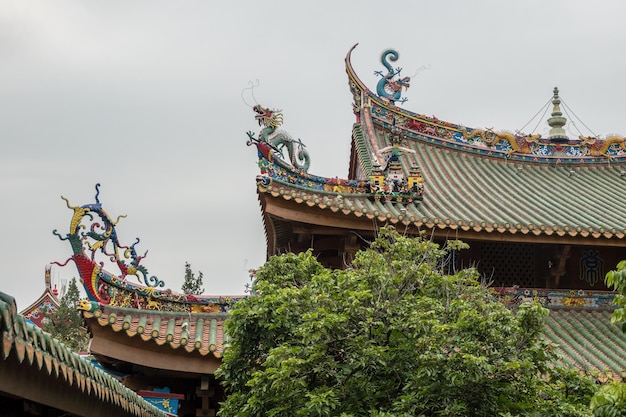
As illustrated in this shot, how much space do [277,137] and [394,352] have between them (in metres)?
6.67

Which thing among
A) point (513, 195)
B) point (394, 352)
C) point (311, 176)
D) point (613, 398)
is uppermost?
point (513, 195)

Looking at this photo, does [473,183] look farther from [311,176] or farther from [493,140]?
[311,176]

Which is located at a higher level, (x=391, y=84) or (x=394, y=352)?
(x=391, y=84)

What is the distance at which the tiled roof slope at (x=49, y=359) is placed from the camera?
5.00 meters

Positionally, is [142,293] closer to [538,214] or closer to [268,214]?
[268,214]

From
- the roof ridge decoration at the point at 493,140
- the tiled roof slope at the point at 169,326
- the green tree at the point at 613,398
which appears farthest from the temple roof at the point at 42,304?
the green tree at the point at 613,398

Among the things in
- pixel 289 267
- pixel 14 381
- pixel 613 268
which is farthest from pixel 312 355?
pixel 613 268

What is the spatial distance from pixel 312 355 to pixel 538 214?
8304 mm

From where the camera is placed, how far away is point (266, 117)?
15836 millimetres

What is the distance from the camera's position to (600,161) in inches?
795

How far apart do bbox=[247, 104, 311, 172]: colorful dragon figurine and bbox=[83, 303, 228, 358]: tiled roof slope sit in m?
2.54

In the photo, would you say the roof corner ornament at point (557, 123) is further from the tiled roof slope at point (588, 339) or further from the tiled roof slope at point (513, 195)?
the tiled roof slope at point (588, 339)

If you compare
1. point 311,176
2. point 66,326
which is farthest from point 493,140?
point 66,326

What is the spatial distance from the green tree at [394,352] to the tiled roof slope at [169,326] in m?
2.96
